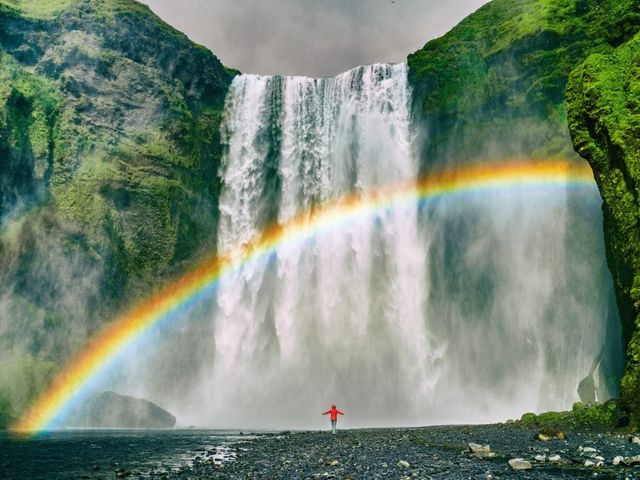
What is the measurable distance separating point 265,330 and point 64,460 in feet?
96.9

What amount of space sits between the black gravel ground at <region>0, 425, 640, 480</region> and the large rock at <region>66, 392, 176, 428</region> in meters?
14.2

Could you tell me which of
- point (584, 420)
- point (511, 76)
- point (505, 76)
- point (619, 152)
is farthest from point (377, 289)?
point (619, 152)

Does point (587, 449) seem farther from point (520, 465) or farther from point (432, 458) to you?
point (432, 458)

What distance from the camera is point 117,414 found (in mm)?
38906

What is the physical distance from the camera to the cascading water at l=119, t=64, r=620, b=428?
41.0 meters

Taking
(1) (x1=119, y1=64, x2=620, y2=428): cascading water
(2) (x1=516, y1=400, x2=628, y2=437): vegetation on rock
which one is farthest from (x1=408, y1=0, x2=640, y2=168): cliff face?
(2) (x1=516, y1=400, x2=628, y2=437): vegetation on rock

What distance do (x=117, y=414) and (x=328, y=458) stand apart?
89.0 feet

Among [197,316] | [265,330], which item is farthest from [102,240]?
[265,330]

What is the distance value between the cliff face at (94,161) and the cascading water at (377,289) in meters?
4.30

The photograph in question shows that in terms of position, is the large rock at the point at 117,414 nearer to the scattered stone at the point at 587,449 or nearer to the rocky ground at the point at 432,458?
the rocky ground at the point at 432,458

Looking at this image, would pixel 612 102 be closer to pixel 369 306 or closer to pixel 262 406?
pixel 369 306

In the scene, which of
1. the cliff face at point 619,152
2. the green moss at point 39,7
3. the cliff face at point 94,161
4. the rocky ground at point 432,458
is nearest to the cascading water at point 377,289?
the cliff face at point 94,161

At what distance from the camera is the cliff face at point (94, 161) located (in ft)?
144

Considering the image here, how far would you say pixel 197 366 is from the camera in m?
48.7
